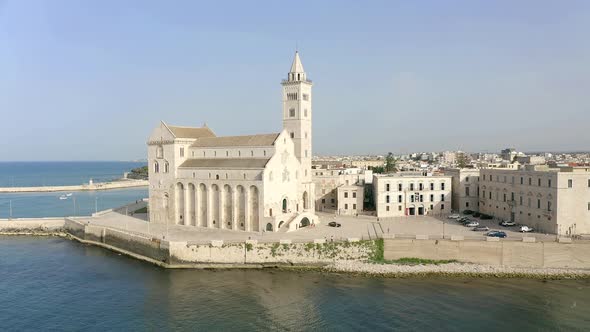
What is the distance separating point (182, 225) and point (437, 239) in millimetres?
35566

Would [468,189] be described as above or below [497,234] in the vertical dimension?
above

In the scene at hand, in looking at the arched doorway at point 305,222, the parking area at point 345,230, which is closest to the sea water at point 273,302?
the parking area at point 345,230

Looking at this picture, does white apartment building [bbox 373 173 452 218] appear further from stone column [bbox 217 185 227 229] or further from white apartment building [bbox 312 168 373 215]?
stone column [bbox 217 185 227 229]

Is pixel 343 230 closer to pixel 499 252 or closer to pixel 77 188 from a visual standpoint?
pixel 499 252

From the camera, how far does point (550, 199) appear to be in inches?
1993

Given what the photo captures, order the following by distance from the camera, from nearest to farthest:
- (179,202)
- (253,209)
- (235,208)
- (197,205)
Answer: (253,209) < (235,208) < (197,205) < (179,202)

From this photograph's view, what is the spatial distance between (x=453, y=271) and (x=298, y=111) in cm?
3237

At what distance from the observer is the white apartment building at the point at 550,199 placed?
49.6m

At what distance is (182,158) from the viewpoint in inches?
2687

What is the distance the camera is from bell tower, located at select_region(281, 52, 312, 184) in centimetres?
6725

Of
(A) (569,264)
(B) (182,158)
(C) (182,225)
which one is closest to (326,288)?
(A) (569,264)

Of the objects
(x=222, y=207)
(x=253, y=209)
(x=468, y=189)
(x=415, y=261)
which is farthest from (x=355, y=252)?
(x=468, y=189)

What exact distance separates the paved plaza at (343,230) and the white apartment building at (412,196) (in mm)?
2706

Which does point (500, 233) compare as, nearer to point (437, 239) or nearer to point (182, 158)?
point (437, 239)
